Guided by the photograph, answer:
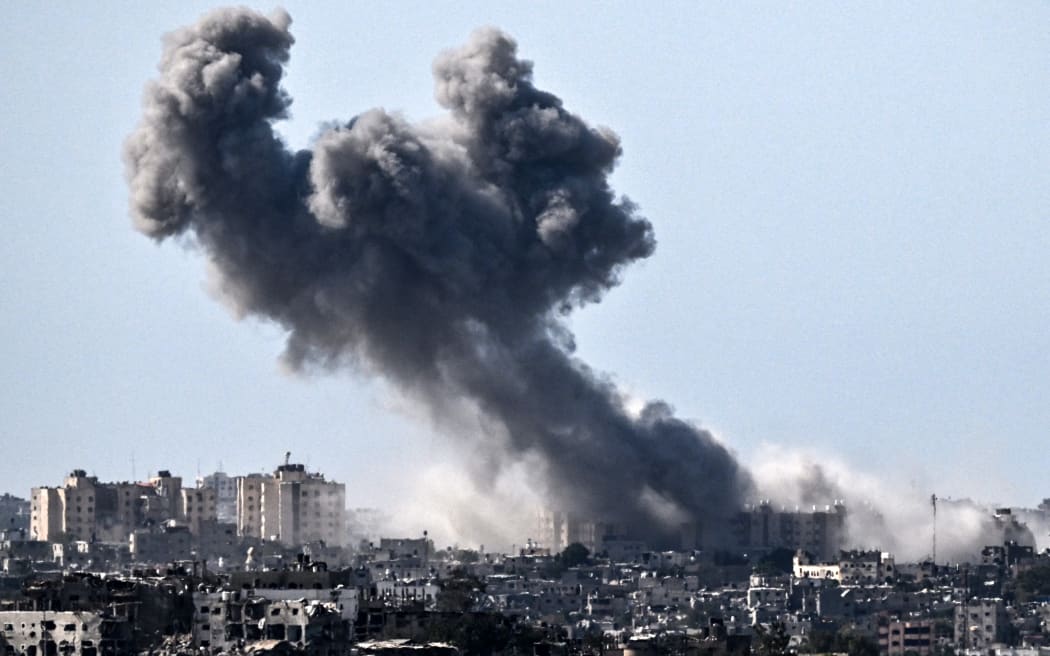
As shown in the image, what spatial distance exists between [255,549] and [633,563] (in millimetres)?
17348

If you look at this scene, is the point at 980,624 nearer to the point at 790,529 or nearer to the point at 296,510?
the point at 790,529

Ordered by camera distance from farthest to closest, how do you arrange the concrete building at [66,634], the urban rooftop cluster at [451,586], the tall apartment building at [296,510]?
the tall apartment building at [296,510] → the urban rooftop cluster at [451,586] → the concrete building at [66,634]

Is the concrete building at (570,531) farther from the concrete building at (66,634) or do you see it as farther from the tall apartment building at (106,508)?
the concrete building at (66,634)

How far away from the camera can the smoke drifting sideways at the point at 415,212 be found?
368ft

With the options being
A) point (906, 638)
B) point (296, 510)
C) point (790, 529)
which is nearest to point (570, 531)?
point (790, 529)

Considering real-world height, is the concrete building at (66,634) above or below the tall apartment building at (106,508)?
below

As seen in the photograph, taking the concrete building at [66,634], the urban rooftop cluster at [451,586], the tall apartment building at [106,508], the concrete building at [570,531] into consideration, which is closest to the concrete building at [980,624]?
the urban rooftop cluster at [451,586]

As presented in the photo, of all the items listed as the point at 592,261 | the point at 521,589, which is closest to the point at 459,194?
the point at 592,261

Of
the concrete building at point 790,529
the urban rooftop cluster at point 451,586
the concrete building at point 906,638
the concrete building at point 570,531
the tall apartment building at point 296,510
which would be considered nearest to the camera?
the urban rooftop cluster at point 451,586

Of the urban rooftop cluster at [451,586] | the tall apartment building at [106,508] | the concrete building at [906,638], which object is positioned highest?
the tall apartment building at [106,508]

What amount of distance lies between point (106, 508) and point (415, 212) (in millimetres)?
45479

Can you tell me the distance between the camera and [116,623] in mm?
72688

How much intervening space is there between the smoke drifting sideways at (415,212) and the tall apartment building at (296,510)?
30.4 m

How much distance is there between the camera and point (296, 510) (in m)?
151
